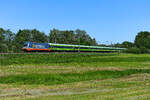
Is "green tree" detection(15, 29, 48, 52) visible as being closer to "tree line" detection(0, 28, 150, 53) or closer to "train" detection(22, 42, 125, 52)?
"tree line" detection(0, 28, 150, 53)

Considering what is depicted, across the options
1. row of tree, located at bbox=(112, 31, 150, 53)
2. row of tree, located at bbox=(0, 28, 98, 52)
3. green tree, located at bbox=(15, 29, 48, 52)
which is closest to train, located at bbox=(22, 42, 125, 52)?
row of tree, located at bbox=(0, 28, 98, 52)

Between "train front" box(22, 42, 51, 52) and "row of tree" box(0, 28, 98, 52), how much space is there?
19.4 meters

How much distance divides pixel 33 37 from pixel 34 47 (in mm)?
52635

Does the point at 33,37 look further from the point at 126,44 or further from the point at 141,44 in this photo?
the point at 126,44

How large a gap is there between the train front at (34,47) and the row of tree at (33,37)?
19.4 meters

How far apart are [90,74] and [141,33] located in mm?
142091

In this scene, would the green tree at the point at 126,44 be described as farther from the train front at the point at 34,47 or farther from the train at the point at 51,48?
Answer: the train front at the point at 34,47

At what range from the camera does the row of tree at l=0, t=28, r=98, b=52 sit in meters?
87.5

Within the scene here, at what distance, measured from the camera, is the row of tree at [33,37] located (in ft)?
287

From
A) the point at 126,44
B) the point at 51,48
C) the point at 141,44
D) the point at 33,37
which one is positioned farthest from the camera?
the point at 126,44

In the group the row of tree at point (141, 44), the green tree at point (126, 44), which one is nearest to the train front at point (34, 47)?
the row of tree at point (141, 44)

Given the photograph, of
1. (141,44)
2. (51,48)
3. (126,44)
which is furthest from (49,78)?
(126,44)

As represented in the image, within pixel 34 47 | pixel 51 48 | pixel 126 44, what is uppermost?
pixel 126 44

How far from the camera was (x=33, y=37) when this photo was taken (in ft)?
366
